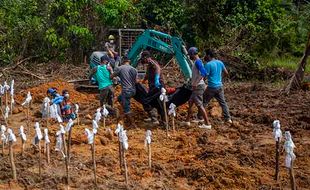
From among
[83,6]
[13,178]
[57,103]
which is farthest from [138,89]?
[83,6]

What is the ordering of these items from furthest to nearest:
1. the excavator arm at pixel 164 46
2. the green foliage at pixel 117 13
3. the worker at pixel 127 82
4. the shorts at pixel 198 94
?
1. the green foliage at pixel 117 13
2. the excavator arm at pixel 164 46
3. the worker at pixel 127 82
4. the shorts at pixel 198 94

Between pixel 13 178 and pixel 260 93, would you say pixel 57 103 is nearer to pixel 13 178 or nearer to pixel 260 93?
pixel 13 178

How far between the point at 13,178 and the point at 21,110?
5.37m

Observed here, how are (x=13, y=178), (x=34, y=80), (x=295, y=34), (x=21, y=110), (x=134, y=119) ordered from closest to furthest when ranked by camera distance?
(x=13, y=178) < (x=134, y=119) < (x=21, y=110) < (x=34, y=80) < (x=295, y=34)

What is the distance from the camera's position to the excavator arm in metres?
12.4

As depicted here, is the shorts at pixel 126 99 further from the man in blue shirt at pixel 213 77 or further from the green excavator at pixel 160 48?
the man in blue shirt at pixel 213 77

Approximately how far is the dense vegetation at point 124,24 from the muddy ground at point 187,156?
6071 millimetres

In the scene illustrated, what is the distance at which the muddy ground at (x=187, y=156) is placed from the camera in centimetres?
785

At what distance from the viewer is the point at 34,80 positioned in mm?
17312

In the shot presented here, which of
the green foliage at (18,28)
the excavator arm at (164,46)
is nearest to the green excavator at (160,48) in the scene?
the excavator arm at (164,46)

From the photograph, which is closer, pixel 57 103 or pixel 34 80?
pixel 57 103

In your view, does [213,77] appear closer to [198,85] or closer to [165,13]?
[198,85]

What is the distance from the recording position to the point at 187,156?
9.26 metres

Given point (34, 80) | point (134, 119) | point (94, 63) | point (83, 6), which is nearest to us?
point (134, 119)
